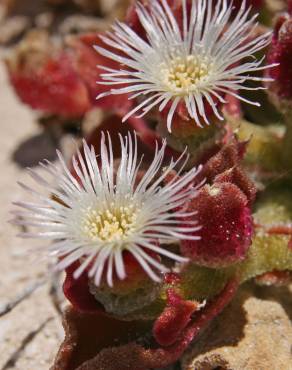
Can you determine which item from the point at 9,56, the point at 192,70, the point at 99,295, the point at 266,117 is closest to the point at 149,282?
the point at 99,295

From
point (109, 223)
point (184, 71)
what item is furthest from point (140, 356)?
point (184, 71)

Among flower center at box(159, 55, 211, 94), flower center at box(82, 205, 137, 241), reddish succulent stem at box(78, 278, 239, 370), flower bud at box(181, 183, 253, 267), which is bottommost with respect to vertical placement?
reddish succulent stem at box(78, 278, 239, 370)

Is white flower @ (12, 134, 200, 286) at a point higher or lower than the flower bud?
higher

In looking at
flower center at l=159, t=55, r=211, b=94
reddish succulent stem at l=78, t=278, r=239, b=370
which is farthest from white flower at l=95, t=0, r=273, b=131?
reddish succulent stem at l=78, t=278, r=239, b=370

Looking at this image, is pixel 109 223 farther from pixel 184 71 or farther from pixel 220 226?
pixel 184 71

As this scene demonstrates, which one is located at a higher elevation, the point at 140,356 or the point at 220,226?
the point at 220,226

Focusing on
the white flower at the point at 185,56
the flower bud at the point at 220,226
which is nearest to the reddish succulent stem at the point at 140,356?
the flower bud at the point at 220,226

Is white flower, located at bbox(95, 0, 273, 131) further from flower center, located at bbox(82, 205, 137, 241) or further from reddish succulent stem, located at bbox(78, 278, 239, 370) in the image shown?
reddish succulent stem, located at bbox(78, 278, 239, 370)
